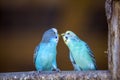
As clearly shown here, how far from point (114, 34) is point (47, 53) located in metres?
0.35

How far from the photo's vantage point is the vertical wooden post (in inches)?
80.9

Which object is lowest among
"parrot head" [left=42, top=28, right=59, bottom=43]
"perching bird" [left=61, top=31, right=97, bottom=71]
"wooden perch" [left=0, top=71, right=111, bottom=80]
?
"wooden perch" [left=0, top=71, right=111, bottom=80]

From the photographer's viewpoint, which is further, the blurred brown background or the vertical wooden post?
the blurred brown background

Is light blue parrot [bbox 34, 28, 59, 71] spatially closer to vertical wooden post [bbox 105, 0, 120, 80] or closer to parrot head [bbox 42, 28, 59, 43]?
parrot head [bbox 42, 28, 59, 43]

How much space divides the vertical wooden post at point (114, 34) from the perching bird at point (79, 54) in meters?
0.12

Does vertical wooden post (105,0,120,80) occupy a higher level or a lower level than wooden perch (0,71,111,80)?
higher

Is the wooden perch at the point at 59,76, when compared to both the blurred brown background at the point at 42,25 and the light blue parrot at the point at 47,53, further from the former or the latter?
the blurred brown background at the point at 42,25

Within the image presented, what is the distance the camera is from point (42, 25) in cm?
254

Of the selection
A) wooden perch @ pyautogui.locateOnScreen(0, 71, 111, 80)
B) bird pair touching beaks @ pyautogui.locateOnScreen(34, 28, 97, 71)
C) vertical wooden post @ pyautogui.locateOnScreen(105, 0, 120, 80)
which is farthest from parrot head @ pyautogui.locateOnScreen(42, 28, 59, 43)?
vertical wooden post @ pyautogui.locateOnScreen(105, 0, 120, 80)

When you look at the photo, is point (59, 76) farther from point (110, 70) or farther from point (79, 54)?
point (110, 70)

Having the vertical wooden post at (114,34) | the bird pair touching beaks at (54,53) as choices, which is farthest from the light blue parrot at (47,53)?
the vertical wooden post at (114,34)

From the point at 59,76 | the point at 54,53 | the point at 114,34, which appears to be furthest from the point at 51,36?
the point at 114,34

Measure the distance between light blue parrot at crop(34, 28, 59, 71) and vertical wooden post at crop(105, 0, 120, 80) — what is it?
29 cm

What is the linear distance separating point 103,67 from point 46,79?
0.54 m
